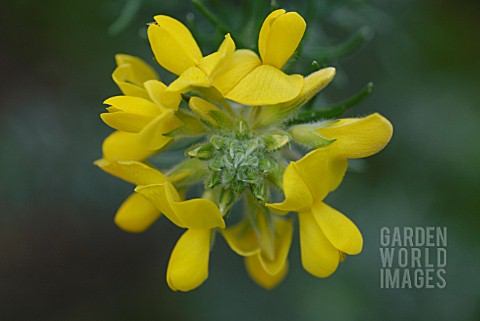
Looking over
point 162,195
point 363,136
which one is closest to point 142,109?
point 162,195

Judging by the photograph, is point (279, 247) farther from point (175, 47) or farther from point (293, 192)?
point (175, 47)

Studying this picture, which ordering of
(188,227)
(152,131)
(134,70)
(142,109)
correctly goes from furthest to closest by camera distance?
(134,70)
(188,227)
(142,109)
(152,131)

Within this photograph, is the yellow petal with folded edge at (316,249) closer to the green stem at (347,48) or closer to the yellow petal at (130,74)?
the yellow petal at (130,74)

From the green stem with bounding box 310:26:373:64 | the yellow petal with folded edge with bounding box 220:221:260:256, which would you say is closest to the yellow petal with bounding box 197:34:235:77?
the yellow petal with folded edge with bounding box 220:221:260:256

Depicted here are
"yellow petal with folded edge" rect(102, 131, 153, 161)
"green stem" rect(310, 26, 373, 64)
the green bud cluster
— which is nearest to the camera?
the green bud cluster

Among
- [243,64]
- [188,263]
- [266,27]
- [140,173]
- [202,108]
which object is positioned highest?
[266,27]

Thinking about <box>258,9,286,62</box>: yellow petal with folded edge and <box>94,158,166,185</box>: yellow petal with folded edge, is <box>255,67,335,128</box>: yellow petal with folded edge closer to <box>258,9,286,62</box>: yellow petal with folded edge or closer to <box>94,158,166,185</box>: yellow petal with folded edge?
<box>258,9,286,62</box>: yellow petal with folded edge
